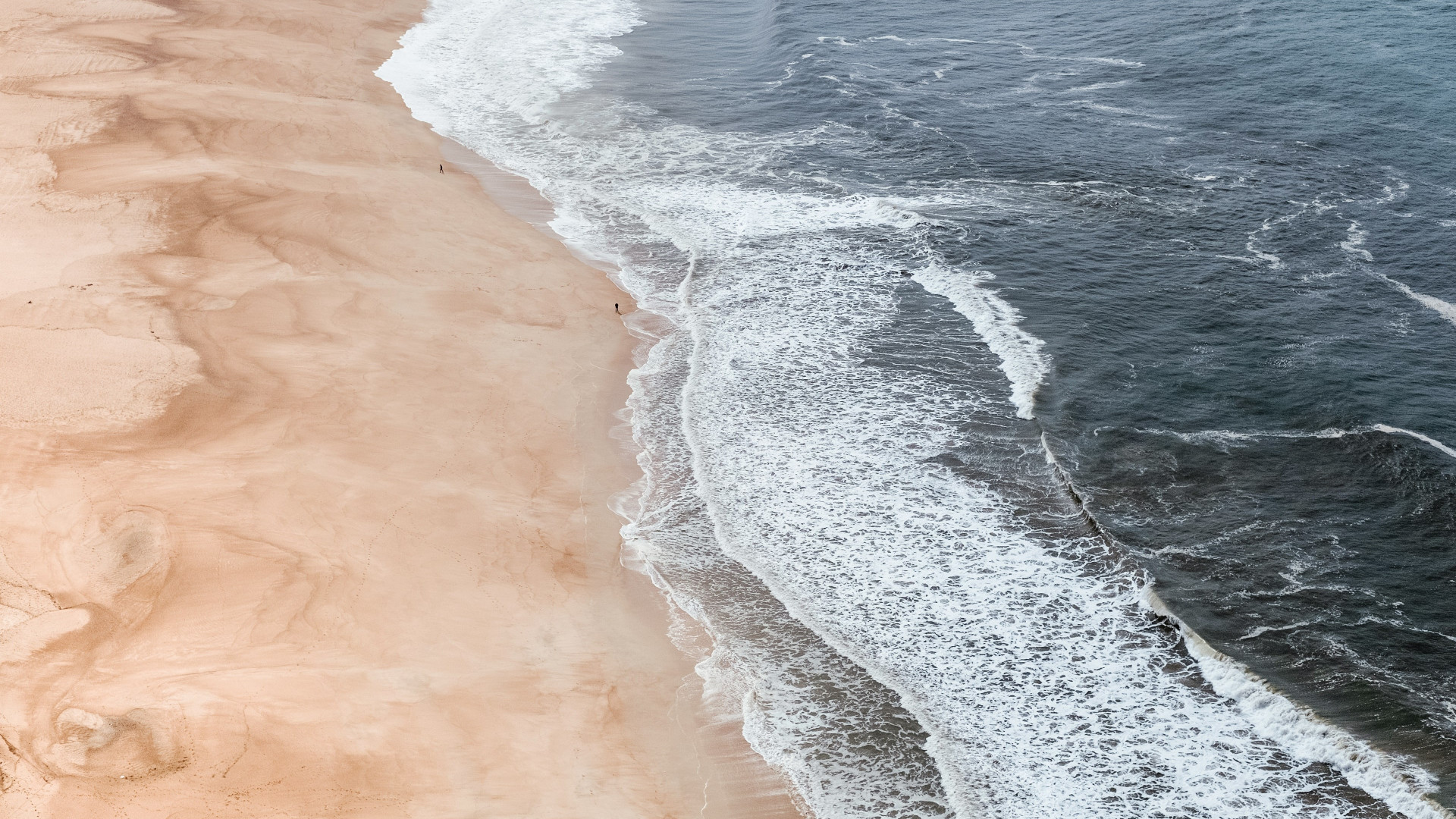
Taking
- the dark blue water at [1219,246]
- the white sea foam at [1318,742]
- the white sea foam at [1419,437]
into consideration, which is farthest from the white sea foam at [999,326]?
the white sea foam at [1318,742]

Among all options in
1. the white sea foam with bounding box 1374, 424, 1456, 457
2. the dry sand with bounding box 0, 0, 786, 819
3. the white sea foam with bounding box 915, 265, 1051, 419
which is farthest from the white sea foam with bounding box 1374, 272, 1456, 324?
the dry sand with bounding box 0, 0, 786, 819

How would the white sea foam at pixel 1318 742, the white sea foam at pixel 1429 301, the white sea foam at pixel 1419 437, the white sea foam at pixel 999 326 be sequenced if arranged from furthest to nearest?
the white sea foam at pixel 1429 301 → the white sea foam at pixel 999 326 → the white sea foam at pixel 1419 437 → the white sea foam at pixel 1318 742

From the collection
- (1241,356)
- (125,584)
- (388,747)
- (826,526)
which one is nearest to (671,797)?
(388,747)

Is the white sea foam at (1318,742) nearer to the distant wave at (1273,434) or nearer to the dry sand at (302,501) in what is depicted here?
the distant wave at (1273,434)

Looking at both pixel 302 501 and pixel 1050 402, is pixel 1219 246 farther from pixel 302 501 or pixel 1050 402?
pixel 302 501

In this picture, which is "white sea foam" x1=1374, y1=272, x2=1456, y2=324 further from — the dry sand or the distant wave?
the dry sand

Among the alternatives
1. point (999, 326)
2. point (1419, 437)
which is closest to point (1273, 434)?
point (1419, 437)

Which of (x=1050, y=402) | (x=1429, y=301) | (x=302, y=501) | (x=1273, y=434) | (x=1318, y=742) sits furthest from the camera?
(x=1429, y=301)
